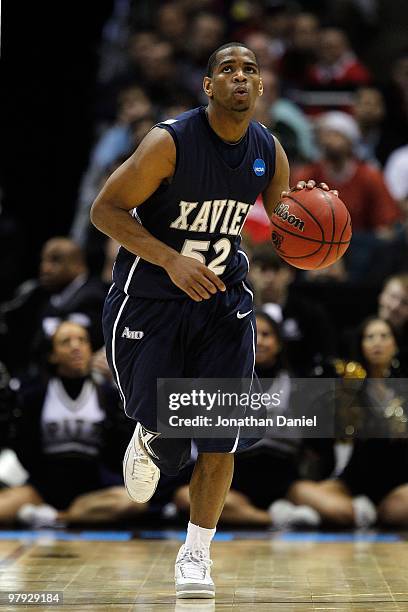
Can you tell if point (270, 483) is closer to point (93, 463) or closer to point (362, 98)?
point (93, 463)

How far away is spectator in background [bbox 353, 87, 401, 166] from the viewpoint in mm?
10680

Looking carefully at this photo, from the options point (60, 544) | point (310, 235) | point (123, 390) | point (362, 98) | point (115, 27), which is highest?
point (115, 27)

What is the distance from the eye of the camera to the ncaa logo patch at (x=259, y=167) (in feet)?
16.9

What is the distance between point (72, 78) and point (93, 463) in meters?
5.86

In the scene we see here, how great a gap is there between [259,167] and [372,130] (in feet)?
19.6

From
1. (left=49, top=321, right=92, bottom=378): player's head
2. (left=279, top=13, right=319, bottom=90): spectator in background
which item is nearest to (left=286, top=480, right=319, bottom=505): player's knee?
(left=49, top=321, right=92, bottom=378): player's head

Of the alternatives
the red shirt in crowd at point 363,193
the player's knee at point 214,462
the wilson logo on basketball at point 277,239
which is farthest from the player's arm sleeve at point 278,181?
the red shirt in crowd at point 363,193

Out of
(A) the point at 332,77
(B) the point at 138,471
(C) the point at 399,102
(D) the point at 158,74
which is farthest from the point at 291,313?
(A) the point at 332,77

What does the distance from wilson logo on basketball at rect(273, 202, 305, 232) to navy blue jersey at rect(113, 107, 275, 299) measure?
0.14 meters

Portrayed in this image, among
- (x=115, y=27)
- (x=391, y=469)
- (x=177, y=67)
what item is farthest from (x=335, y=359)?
(x=115, y=27)

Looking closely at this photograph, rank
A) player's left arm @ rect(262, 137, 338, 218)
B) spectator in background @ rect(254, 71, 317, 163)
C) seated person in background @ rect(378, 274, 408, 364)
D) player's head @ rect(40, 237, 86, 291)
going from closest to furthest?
player's left arm @ rect(262, 137, 338, 218)
seated person in background @ rect(378, 274, 408, 364)
player's head @ rect(40, 237, 86, 291)
spectator in background @ rect(254, 71, 317, 163)

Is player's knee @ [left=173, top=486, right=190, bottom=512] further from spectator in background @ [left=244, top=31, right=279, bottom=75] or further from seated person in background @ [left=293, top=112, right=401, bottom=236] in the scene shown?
spectator in background @ [left=244, top=31, right=279, bottom=75]

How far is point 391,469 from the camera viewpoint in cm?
752

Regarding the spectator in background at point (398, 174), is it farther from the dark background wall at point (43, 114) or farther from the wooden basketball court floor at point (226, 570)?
the wooden basketball court floor at point (226, 570)
